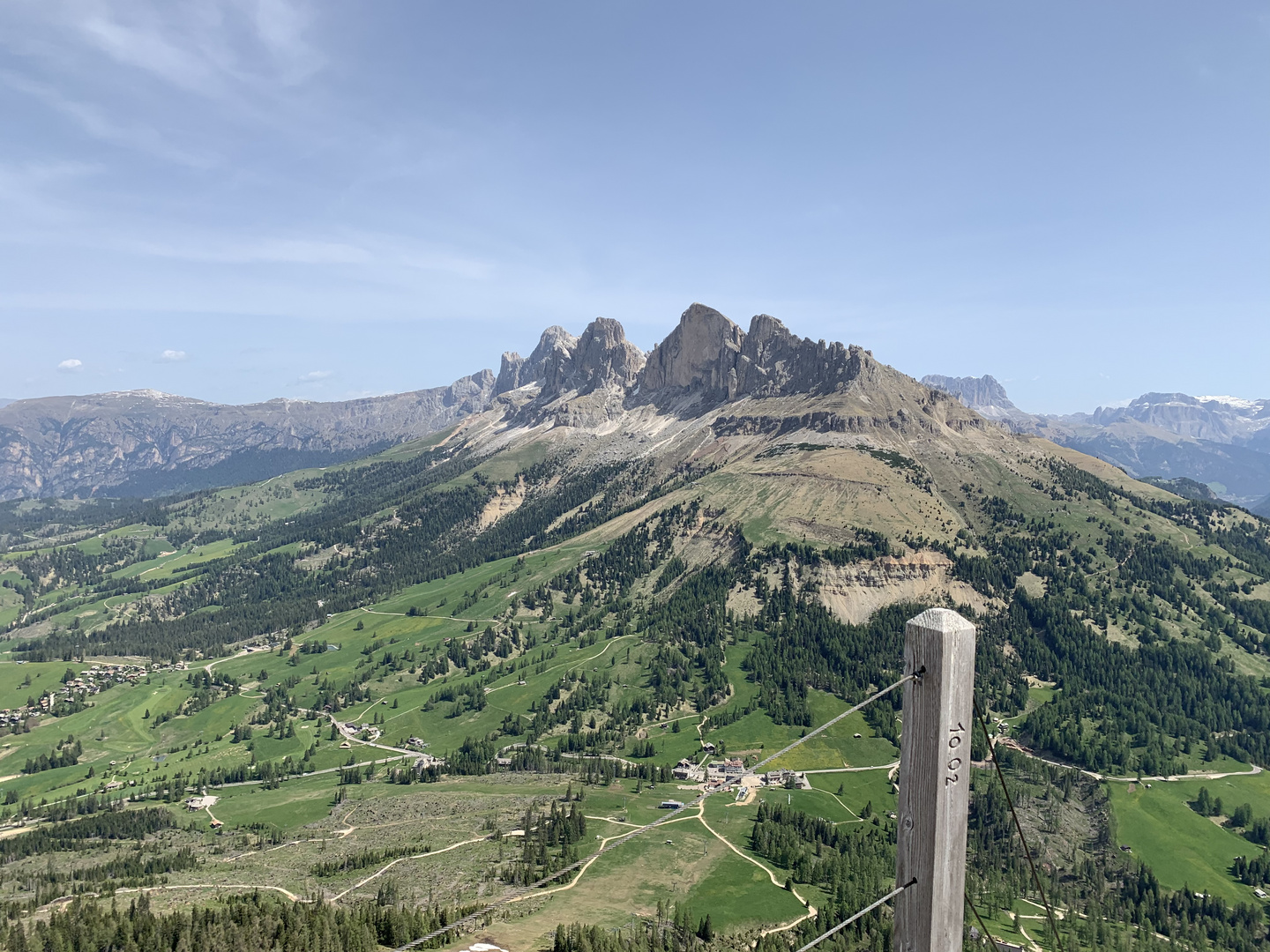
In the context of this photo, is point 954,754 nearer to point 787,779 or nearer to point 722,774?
point 787,779

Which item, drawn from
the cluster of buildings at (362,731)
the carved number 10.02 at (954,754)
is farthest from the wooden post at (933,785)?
the cluster of buildings at (362,731)

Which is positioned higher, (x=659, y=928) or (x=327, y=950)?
(x=327, y=950)

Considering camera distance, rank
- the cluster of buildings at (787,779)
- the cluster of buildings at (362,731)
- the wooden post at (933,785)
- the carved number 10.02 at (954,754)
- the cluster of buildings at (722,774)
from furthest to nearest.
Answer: the cluster of buildings at (362,731), the cluster of buildings at (722,774), the cluster of buildings at (787,779), the carved number 10.02 at (954,754), the wooden post at (933,785)

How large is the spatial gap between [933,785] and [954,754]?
17.7 inches

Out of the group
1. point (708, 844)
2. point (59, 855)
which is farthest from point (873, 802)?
point (59, 855)

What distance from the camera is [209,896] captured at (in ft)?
273

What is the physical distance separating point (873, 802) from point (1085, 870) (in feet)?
119

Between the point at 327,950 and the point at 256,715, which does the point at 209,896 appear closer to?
the point at 327,950

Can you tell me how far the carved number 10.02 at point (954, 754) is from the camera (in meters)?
7.83

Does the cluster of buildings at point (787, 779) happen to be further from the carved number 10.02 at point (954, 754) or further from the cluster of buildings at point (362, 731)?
the carved number 10.02 at point (954, 754)

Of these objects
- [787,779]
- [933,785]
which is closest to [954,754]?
[933,785]

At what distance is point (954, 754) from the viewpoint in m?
7.88

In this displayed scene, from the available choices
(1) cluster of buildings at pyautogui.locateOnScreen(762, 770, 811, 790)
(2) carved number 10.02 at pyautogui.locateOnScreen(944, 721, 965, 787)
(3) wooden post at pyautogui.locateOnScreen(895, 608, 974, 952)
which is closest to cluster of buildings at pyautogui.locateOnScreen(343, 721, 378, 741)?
(1) cluster of buildings at pyautogui.locateOnScreen(762, 770, 811, 790)

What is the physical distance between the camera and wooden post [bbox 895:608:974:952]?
766cm
